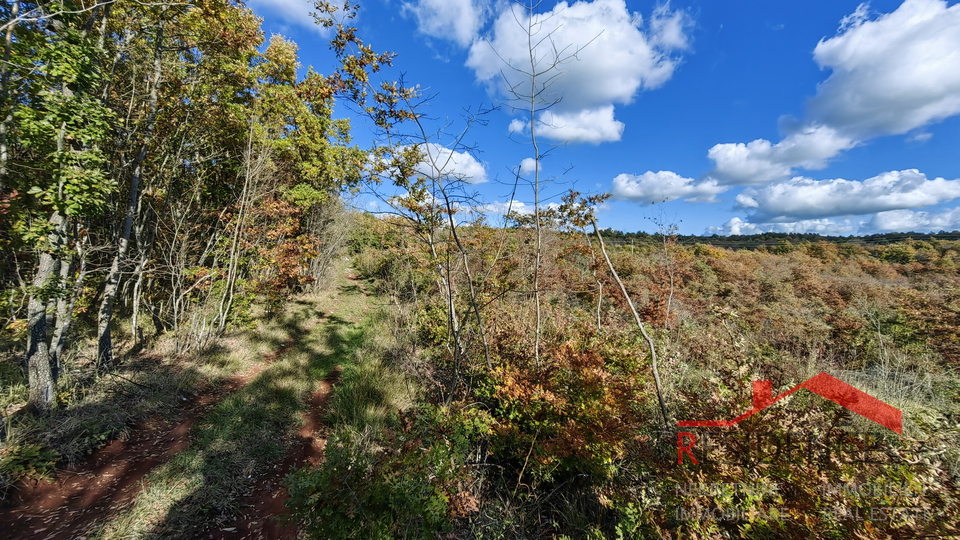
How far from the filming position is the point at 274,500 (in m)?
3.31

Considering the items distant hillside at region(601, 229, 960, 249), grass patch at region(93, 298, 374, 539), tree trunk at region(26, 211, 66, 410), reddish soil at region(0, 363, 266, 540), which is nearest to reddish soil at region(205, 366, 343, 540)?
grass patch at region(93, 298, 374, 539)

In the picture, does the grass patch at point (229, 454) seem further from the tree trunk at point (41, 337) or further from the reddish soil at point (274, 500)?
the tree trunk at point (41, 337)

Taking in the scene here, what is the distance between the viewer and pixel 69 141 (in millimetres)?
4000

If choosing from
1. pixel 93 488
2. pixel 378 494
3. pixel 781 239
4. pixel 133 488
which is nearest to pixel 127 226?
pixel 93 488

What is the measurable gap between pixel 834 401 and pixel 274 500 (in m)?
5.28

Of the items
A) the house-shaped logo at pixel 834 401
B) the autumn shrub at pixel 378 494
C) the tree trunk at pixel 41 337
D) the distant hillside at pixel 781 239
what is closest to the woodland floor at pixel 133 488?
the autumn shrub at pixel 378 494

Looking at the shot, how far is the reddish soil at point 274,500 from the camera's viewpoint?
2926 mm

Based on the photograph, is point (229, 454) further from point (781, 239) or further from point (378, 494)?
point (781, 239)

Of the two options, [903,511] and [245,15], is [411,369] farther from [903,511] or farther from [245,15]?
[245,15]

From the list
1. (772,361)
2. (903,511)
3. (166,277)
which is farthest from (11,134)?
(772,361)

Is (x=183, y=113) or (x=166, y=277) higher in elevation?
(x=183, y=113)

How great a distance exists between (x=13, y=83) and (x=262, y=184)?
510 centimetres

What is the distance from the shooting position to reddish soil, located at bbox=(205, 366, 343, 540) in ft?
9.60

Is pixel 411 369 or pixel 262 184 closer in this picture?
pixel 411 369
